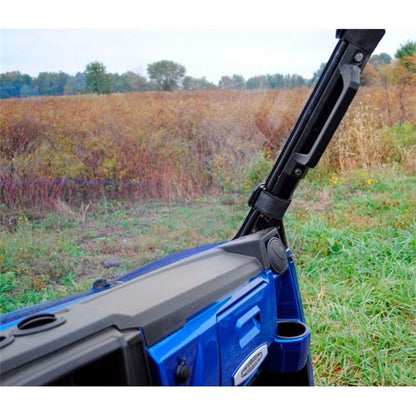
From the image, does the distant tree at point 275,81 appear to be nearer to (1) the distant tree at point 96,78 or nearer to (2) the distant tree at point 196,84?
(2) the distant tree at point 196,84

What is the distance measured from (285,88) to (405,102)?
144 centimetres

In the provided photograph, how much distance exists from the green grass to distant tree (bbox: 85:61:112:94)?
0.80 feet

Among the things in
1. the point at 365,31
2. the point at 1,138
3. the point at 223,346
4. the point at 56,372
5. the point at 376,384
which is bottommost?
the point at 376,384

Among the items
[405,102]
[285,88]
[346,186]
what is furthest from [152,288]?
[405,102]

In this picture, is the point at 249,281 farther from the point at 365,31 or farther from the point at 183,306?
the point at 365,31

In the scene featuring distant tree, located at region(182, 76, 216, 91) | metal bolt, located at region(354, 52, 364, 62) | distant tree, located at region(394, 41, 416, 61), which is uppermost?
distant tree, located at region(394, 41, 416, 61)

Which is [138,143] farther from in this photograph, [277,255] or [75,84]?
[277,255]

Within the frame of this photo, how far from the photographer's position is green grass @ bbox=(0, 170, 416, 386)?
0.99 meters

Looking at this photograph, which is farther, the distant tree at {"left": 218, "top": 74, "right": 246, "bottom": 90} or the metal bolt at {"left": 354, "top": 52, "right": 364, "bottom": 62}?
the distant tree at {"left": 218, "top": 74, "right": 246, "bottom": 90}

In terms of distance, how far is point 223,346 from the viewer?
2.71ft

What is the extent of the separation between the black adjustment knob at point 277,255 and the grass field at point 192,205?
14 cm

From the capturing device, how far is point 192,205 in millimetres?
1260

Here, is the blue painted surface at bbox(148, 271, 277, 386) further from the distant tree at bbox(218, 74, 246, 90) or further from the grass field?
the distant tree at bbox(218, 74, 246, 90)

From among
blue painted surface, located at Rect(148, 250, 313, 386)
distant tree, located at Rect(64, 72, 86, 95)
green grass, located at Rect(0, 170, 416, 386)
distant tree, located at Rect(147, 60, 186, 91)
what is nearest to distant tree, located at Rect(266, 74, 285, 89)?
green grass, located at Rect(0, 170, 416, 386)
